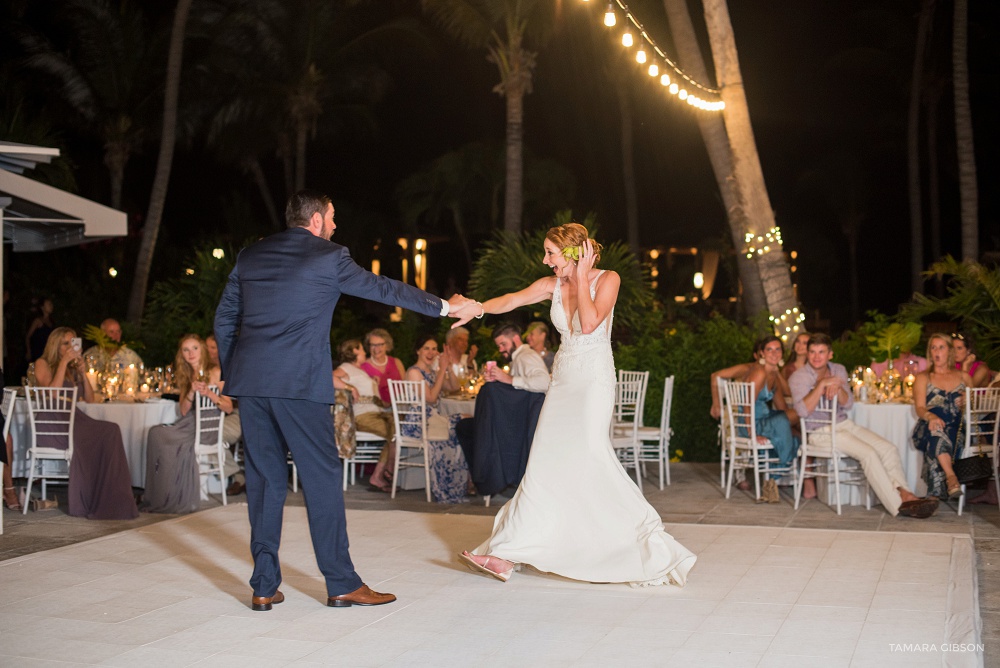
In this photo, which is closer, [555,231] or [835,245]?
[555,231]

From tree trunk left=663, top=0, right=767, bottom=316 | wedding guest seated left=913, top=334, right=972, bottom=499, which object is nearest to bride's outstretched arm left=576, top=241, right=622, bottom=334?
wedding guest seated left=913, top=334, right=972, bottom=499

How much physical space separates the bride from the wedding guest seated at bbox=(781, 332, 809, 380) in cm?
404

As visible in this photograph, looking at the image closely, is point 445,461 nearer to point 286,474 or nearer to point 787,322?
point 286,474

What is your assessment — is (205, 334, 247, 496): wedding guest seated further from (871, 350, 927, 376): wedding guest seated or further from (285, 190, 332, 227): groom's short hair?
(871, 350, 927, 376): wedding guest seated

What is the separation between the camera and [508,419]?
8.41m

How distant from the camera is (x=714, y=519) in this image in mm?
7980

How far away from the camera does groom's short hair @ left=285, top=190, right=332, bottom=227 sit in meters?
5.03

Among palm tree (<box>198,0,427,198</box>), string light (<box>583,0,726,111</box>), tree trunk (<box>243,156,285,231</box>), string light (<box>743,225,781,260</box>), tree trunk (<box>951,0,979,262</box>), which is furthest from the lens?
tree trunk (<box>243,156,285,231</box>)

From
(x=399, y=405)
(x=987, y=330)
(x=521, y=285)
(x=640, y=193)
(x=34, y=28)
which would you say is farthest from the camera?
(x=640, y=193)

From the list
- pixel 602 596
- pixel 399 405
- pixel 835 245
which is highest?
pixel 835 245

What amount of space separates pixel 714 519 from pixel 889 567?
6.86 feet

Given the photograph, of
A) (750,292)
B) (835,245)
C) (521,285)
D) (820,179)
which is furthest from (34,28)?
(835,245)

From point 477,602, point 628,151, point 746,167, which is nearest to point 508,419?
point 477,602

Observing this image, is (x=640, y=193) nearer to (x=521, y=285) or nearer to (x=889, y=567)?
(x=521, y=285)
